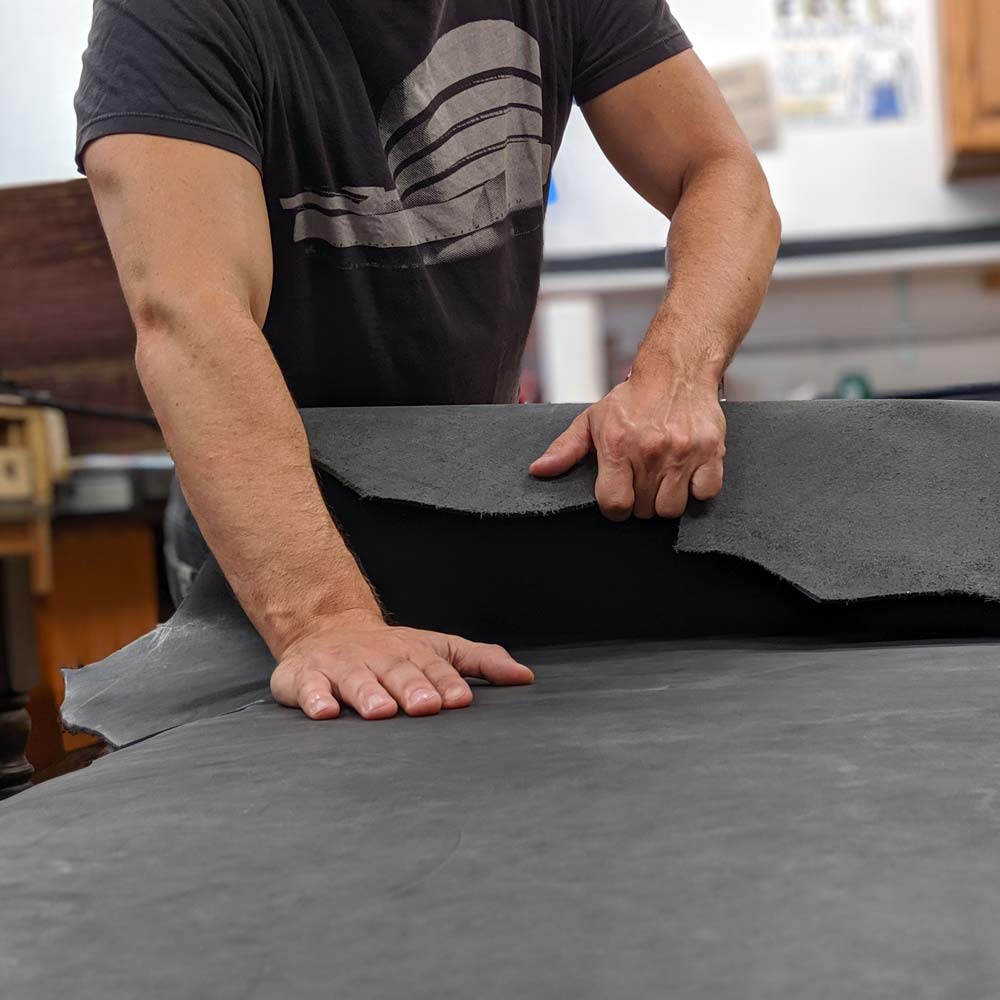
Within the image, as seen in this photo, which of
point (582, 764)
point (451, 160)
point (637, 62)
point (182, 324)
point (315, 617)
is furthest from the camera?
point (637, 62)

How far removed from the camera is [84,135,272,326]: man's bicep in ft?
3.21

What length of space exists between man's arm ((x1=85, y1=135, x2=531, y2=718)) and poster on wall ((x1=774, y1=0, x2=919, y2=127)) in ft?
10.2

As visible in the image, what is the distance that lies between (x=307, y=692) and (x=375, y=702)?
53 mm

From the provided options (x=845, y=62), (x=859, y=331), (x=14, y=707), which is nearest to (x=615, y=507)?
(x=14, y=707)

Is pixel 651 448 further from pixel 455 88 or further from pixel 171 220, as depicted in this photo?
pixel 455 88

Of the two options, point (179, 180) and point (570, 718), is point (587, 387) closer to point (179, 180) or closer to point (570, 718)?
point (179, 180)

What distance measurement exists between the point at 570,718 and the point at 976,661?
274 millimetres

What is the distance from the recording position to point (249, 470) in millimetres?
907

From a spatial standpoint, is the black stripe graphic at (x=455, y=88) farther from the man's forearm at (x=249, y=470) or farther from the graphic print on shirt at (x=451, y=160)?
the man's forearm at (x=249, y=470)

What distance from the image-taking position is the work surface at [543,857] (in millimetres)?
354

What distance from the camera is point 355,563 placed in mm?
894

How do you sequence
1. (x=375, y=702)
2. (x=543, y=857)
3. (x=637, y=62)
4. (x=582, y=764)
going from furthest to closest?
(x=637, y=62) → (x=375, y=702) → (x=582, y=764) → (x=543, y=857)

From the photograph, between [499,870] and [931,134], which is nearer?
[499,870]

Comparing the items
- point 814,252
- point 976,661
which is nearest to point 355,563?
point 976,661
